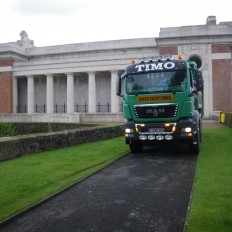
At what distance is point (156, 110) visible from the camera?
989 cm

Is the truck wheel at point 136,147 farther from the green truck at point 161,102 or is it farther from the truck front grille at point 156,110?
the truck front grille at point 156,110

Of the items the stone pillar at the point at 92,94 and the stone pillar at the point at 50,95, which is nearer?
the stone pillar at the point at 92,94

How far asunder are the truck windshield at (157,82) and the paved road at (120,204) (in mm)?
2870

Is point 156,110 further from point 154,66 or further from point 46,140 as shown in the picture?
point 46,140

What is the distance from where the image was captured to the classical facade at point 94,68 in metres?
34.3

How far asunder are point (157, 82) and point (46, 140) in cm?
517

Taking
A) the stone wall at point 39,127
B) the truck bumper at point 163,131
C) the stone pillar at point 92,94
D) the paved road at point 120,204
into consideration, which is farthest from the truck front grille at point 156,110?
the stone pillar at point 92,94

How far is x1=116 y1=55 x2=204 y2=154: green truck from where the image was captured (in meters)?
9.70

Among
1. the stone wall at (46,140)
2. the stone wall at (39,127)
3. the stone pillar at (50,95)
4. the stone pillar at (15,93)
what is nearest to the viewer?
the stone wall at (46,140)

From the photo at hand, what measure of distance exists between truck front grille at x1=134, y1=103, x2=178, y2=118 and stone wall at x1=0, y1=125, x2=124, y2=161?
4.10 m

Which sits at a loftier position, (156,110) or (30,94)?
(30,94)

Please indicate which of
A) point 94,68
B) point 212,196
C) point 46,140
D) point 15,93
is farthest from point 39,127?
point 15,93

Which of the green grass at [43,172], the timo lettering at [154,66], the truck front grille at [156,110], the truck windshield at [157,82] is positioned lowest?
the green grass at [43,172]

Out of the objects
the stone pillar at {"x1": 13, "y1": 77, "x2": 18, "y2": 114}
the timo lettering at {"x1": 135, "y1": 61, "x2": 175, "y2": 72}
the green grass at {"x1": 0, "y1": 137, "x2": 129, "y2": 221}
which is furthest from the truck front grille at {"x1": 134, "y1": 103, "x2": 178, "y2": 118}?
the stone pillar at {"x1": 13, "y1": 77, "x2": 18, "y2": 114}
